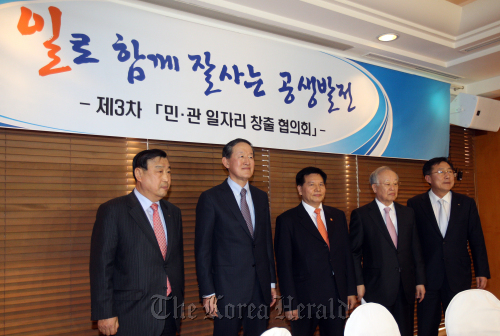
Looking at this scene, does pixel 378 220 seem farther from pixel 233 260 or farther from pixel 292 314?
pixel 233 260

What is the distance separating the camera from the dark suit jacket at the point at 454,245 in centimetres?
364

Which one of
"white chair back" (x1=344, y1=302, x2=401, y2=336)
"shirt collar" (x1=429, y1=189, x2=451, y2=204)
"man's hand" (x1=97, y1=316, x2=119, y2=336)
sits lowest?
"man's hand" (x1=97, y1=316, x2=119, y2=336)

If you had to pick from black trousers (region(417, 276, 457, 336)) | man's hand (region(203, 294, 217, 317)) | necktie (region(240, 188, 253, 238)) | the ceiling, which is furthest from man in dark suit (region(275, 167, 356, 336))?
the ceiling

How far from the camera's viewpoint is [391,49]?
176 inches

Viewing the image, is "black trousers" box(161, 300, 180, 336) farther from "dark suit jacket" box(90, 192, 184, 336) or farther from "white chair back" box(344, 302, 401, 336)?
"white chair back" box(344, 302, 401, 336)

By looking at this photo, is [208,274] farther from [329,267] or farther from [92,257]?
[329,267]

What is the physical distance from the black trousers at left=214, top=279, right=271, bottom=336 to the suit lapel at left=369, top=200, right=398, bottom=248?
125 cm

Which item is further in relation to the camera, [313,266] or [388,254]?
[388,254]

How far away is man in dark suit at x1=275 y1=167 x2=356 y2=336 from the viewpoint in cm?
304

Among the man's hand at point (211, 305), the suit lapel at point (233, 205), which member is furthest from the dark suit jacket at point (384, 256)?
the man's hand at point (211, 305)

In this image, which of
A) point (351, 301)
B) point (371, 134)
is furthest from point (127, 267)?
point (371, 134)

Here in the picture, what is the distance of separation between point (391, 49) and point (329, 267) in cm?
272

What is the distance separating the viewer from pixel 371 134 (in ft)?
15.0

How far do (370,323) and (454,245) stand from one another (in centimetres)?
211
